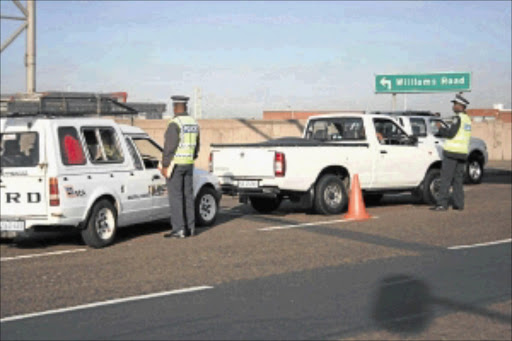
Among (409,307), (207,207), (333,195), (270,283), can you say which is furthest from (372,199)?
(409,307)

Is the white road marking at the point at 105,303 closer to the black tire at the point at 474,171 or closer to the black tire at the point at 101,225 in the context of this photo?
the black tire at the point at 101,225

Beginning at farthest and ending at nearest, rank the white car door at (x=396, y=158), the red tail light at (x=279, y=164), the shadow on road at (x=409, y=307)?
the white car door at (x=396, y=158) < the red tail light at (x=279, y=164) < the shadow on road at (x=409, y=307)

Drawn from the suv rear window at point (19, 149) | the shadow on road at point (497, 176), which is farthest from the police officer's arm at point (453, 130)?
the shadow on road at point (497, 176)

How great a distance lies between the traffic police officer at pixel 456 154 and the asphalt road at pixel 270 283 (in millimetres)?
1813

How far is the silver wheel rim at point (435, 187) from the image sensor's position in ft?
55.7

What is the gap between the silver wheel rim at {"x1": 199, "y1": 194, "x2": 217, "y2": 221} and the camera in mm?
13422

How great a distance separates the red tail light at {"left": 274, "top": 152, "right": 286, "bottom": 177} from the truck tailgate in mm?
71

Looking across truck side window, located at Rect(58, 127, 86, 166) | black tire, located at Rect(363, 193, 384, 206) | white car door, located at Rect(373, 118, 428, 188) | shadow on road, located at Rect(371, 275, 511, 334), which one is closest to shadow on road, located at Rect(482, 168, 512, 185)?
black tire, located at Rect(363, 193, 384, 206)

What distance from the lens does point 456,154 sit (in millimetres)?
15477

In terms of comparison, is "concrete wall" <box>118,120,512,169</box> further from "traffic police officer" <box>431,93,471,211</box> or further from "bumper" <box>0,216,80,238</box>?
"bumper" <box>0,216,80,238</box>

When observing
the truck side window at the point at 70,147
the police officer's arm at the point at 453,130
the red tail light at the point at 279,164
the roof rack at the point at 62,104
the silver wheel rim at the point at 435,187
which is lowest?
the silver wheel rim at the point at 435,187

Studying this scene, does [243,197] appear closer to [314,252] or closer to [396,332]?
[314,252]

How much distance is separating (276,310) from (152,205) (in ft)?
17.9

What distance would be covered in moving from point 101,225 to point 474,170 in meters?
15.2
